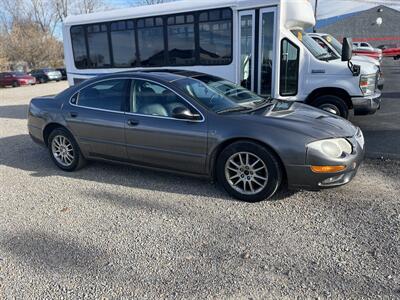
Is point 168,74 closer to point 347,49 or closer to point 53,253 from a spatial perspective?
point 53,253

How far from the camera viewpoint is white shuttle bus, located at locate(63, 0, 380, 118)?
655cm

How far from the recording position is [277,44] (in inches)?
263

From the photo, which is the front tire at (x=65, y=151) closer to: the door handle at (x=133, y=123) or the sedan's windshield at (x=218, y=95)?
the door handle at (x=133, y=123)

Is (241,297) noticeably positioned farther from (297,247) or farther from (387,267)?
(387,267)

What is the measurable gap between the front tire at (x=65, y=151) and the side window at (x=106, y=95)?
0.58 metres

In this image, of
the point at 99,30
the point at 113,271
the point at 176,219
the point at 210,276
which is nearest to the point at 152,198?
the point at 176,219

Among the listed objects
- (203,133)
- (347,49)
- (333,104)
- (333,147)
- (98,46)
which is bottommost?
(333,104)

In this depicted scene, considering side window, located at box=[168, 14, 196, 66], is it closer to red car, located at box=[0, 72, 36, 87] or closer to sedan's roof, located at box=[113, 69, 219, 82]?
sedan's roof, located at box=[113, 69, 219, 82]

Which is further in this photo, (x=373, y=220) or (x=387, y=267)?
(x=373, y=220)

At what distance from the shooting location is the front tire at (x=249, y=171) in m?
3.69

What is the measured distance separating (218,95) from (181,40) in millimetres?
3830

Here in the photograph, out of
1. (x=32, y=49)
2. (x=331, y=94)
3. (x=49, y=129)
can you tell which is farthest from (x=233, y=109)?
(x=32, y=49)

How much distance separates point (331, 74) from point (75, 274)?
5.73m

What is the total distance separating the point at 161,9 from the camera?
771 centimetres
